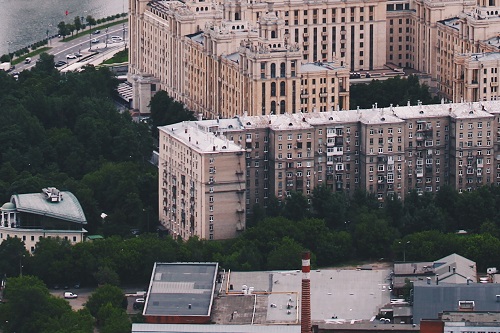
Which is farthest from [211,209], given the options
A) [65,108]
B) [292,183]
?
[65,108]

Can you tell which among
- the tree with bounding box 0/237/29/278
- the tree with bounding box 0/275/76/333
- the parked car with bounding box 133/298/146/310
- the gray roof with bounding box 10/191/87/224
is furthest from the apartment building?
the tree with bounding box 0/275/76/333

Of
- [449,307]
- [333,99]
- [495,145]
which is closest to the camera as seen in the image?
[449,307]

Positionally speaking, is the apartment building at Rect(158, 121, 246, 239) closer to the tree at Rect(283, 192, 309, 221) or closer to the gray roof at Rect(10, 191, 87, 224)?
the tree at Rect(283, 192, 309, 221)

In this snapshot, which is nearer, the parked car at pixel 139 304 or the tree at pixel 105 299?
the tree at pixel 105 299

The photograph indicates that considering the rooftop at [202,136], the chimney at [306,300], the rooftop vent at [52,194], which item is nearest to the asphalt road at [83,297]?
the rooftop vent at [52,194]

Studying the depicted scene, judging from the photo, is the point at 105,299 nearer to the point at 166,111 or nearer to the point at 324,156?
the point at 324,156

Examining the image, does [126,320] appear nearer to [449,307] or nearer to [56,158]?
[449,307]

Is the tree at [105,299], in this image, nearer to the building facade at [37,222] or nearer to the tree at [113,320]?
the tree at [113,320]
